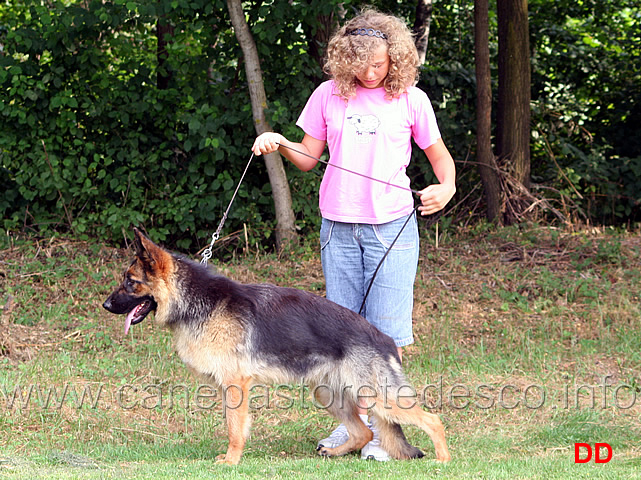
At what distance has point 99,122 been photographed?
33.9 ft

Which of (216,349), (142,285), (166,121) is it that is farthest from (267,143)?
(166,121)

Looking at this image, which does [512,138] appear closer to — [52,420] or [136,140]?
[136,140]

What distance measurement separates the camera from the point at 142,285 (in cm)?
460

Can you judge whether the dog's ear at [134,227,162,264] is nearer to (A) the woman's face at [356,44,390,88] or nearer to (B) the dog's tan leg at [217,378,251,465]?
(B) the dog's tan leg at [217,378,251,465]

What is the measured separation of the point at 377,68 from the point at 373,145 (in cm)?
48

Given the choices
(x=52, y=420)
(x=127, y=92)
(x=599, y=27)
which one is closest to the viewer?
(x=52, y=420)

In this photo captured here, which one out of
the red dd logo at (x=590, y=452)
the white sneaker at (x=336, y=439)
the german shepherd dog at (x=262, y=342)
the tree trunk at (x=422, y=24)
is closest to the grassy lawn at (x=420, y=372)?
the red dd logo at (x=590, y=452)

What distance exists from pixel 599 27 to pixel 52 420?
1095 centimetres

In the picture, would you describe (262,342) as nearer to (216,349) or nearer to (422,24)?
(216,349)

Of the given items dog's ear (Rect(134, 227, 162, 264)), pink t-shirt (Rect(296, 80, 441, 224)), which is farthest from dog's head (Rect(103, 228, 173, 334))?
pink t-shirt (Rect(296, 80, 441, 224))

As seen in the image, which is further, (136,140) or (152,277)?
(136,140)

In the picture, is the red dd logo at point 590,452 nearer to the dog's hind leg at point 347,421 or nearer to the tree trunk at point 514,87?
the dog's hind leg at point 347,421

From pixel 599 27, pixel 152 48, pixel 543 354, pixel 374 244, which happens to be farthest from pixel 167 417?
pixel 599 27

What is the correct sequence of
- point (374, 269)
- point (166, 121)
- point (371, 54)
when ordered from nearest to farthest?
point (371, 54)
point (374, 269)
point (166, 121)
